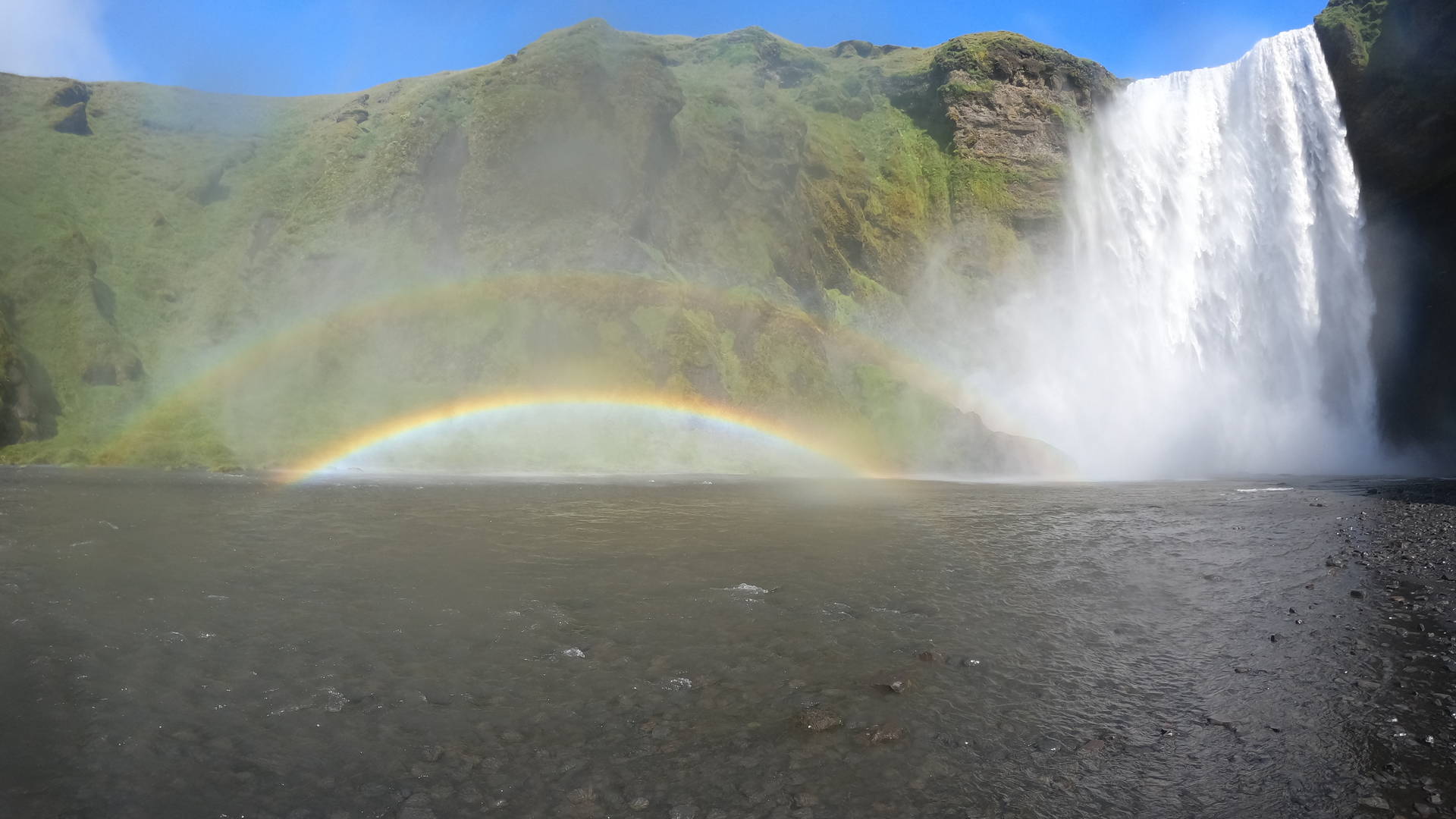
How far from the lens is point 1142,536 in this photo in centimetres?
1873

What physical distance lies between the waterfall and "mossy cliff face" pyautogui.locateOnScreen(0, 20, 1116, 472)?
26.1ft

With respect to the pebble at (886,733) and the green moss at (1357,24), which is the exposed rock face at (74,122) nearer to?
the pebble at (886,733)

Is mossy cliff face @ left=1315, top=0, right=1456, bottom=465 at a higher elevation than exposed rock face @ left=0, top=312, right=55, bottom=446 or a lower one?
higher

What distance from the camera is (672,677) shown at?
820cm

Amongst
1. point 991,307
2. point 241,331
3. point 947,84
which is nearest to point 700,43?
point 947,84

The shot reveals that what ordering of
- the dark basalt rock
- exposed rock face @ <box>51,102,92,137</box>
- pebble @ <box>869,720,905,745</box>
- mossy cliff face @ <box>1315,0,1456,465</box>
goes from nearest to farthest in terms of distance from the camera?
pebble @ <box>869,720,905,745</box>
mossy cliff face @ <box>1315,0,1456,465</box>
exposed rock face @ <box>51,102,92,137</box>
the dark basalt rock

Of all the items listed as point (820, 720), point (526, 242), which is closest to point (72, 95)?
point (526, 242)

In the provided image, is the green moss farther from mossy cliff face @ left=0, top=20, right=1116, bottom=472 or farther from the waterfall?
mossy cliff face @ left=0, top=20, right=1116, bottom=472

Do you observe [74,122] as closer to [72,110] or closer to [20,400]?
[72,110]

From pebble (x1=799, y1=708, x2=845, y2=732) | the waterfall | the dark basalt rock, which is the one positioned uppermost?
the dark basalt rock

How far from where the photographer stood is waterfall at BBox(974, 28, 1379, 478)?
49406mm

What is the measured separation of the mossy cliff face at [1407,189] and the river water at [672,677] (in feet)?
150

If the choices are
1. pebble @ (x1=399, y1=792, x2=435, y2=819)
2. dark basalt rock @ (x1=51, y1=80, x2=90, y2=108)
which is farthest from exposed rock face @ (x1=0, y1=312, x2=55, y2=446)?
pebble @ (x1=399, y1=792, x2=435, y2=819)

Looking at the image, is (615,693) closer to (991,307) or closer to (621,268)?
(621,268)
